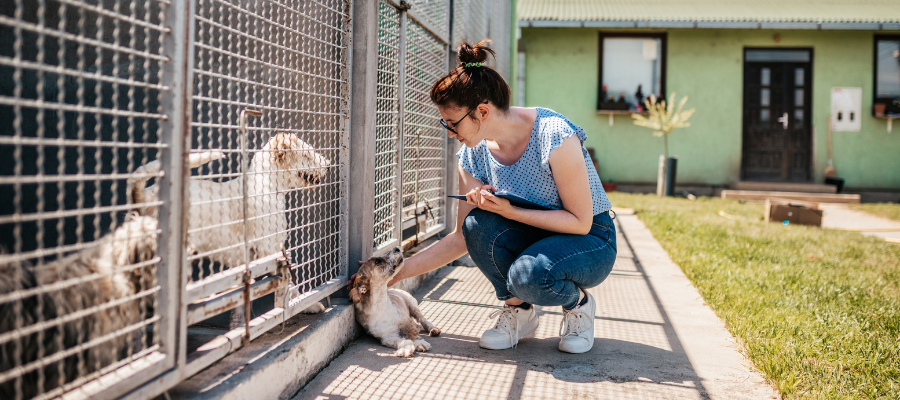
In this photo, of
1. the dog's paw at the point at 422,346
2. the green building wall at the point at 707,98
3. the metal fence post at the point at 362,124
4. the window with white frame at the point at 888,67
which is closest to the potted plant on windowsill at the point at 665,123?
the green building wall at the point at 707,98

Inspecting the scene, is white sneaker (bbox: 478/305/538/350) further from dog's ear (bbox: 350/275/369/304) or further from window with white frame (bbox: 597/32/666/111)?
window with white frame (bbox: 597/32/666/111)

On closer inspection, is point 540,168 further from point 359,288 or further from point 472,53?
point 359,288

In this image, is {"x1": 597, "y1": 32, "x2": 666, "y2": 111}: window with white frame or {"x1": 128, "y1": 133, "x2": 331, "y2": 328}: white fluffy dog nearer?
{"x1": 128, "y1": 133, "x2": 331, "y2": 328}: white fluffy dog

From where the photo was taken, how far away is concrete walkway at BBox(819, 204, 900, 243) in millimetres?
7427

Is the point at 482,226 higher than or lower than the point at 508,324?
higher

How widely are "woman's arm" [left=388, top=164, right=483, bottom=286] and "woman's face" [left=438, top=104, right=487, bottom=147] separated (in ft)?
1.15

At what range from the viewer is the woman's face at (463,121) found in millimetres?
2467

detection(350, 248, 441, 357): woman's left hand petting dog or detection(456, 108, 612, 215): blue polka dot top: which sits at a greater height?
detection(456, 108, 612, 215): blue polka dot top

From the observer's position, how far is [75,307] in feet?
4.49

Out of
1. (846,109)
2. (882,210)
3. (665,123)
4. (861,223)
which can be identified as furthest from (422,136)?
(846,109)

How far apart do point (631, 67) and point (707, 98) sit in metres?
1.73

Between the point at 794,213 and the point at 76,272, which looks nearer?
the point at 76,272

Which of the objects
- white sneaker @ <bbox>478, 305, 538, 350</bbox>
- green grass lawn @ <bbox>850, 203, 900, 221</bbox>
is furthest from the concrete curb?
green grass lawn @ <bbox>850, 203, 900, 221</bbox>

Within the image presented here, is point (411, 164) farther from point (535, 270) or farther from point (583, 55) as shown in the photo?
point (583, 55)
